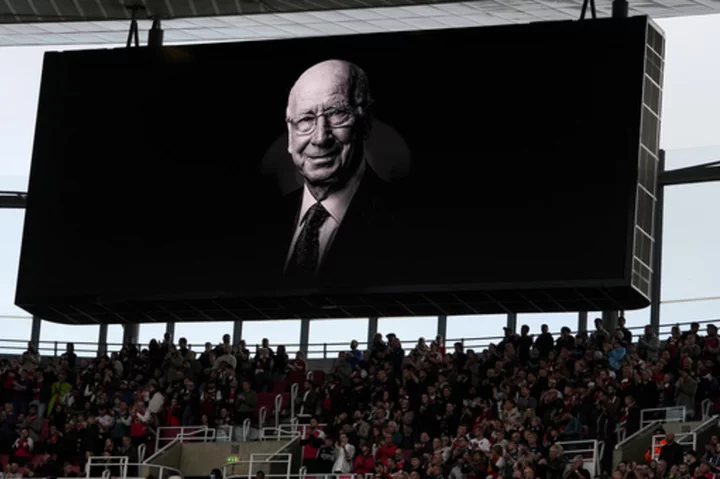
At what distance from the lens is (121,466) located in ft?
83.0

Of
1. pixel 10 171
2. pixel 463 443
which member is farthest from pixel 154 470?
pixel 10 171

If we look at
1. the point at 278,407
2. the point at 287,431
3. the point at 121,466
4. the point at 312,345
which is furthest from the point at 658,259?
the point at 121,466

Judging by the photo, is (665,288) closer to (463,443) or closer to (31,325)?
(463,443)

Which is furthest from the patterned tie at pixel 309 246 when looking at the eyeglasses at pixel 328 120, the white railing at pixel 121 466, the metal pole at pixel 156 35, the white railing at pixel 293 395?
the metal pole at pixel 156 35

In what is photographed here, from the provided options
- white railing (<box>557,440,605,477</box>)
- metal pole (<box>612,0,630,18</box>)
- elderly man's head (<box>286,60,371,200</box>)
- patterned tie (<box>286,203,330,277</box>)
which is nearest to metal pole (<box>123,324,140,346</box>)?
patterned tie (<box>286,203,330,277</box>)

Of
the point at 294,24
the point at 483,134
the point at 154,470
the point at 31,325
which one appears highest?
the point at 294,24

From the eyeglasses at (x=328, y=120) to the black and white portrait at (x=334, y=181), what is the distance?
2 cm

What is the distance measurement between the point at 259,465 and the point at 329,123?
7.00 metres

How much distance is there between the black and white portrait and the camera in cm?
2872

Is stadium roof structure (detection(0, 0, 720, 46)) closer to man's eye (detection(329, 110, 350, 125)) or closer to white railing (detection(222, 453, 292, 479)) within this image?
man's eye (detection(329, 110, 350, 125))

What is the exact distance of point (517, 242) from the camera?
27.4 meters

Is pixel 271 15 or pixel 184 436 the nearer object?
pixel 184 436

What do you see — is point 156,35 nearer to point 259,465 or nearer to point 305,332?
point 305,332

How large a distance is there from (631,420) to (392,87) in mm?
8955
